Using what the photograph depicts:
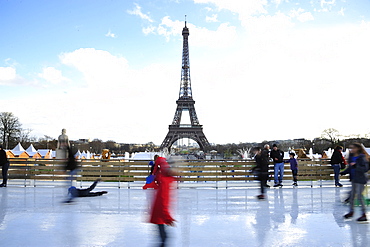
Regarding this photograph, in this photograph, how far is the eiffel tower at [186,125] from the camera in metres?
56.7

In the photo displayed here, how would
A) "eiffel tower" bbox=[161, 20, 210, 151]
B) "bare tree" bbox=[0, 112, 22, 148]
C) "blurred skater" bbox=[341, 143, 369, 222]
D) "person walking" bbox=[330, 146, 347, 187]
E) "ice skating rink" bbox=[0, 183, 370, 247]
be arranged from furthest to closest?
"eiffel tower" bbox=[161, 20, 210, 151] < "bare tree" bbox=[0, 112, 22, 148] < "person walking" bbox=[330, 146, 347, 187] < "blurred skater" bbox=[341, 143, 369, 222] < "ice skating rink" bbox=[0, 183, 370, 247]

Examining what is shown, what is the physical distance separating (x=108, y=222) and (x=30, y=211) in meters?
2.36

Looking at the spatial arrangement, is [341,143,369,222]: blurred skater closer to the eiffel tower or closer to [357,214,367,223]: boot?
[357,214,367,223]: boot

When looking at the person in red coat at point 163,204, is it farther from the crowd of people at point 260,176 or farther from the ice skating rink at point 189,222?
the ice skating rink at point 189,222

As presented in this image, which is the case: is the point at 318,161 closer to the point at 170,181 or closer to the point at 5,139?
the point at 170,181

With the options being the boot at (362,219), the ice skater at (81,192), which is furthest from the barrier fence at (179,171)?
the boot at (362,219)

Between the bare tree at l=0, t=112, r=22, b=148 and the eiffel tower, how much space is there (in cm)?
2426

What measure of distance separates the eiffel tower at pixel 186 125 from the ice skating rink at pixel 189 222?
46.9 m

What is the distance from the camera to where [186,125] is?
190ft

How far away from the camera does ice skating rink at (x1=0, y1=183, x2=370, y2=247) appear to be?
5000 mm

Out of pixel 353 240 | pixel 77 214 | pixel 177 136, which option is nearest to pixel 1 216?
pixel 77 214

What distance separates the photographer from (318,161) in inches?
512

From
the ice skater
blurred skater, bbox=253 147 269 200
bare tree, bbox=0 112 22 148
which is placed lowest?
the ice skater

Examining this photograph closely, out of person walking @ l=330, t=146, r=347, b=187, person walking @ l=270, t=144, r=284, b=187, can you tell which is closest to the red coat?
person walking @ l=270, t=144, r=284, b=187
